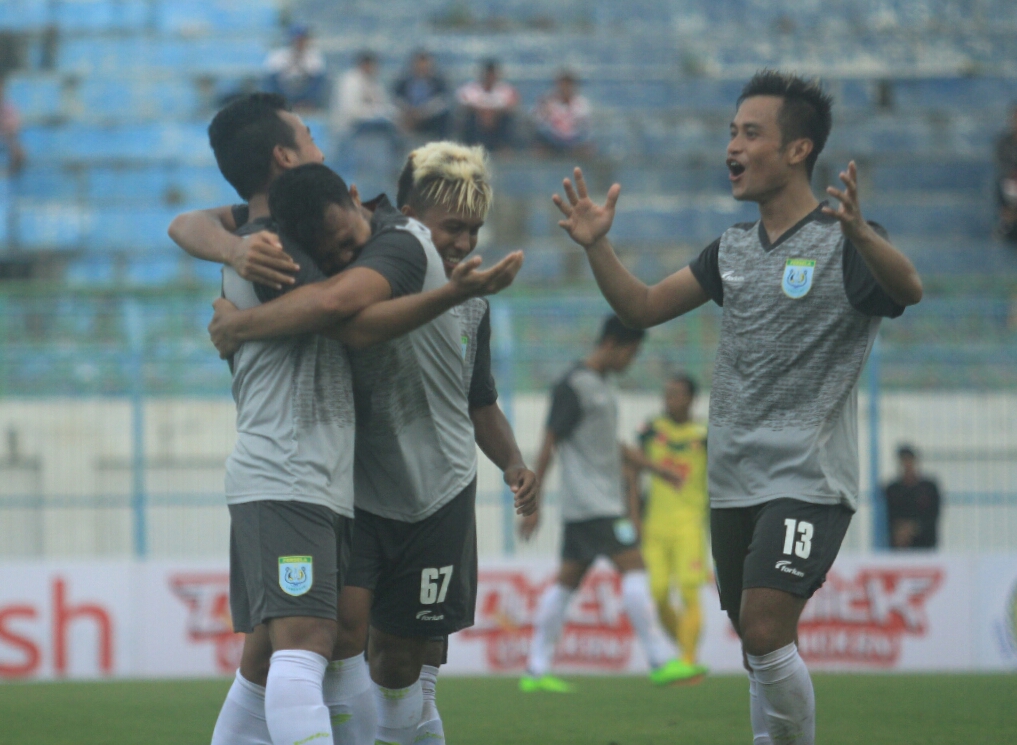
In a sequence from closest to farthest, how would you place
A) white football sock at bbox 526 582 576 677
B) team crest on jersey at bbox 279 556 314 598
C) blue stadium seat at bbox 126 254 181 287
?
team crest on jersey at bbox 279 556 314 598, white football sock at bbox 526 582 576 677, blue stadium seat at bbox 126 254 181 287

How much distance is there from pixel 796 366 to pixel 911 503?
8.14 meters

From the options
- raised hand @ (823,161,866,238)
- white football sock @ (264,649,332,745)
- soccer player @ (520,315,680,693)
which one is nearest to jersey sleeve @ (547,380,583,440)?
soccer player @ (520,315,680,693)

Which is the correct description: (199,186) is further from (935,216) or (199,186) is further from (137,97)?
(935,216)

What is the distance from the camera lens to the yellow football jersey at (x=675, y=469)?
10.7m

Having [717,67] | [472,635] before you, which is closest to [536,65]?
[717,67]

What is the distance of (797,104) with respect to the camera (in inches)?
187

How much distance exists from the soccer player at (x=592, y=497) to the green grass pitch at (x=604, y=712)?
1.19 feet

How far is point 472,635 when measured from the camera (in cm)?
1220

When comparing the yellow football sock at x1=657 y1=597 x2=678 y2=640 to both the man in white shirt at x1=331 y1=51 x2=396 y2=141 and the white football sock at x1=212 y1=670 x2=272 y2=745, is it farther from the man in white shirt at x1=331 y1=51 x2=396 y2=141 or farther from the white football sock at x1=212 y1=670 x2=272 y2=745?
the man in white shirt at x1=331 y1=51 x2=396 y2=141

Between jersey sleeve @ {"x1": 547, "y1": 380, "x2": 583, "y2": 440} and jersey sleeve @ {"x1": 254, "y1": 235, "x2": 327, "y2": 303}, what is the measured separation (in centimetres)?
546

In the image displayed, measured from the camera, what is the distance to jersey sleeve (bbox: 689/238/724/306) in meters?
4.85

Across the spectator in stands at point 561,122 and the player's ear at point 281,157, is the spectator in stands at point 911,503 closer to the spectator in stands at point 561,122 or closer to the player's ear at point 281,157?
the spectator in stands at point 561,122

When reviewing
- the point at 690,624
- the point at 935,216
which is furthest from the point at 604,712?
the point at 935,216

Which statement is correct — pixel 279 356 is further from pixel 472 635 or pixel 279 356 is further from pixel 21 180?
pixel 21 180
